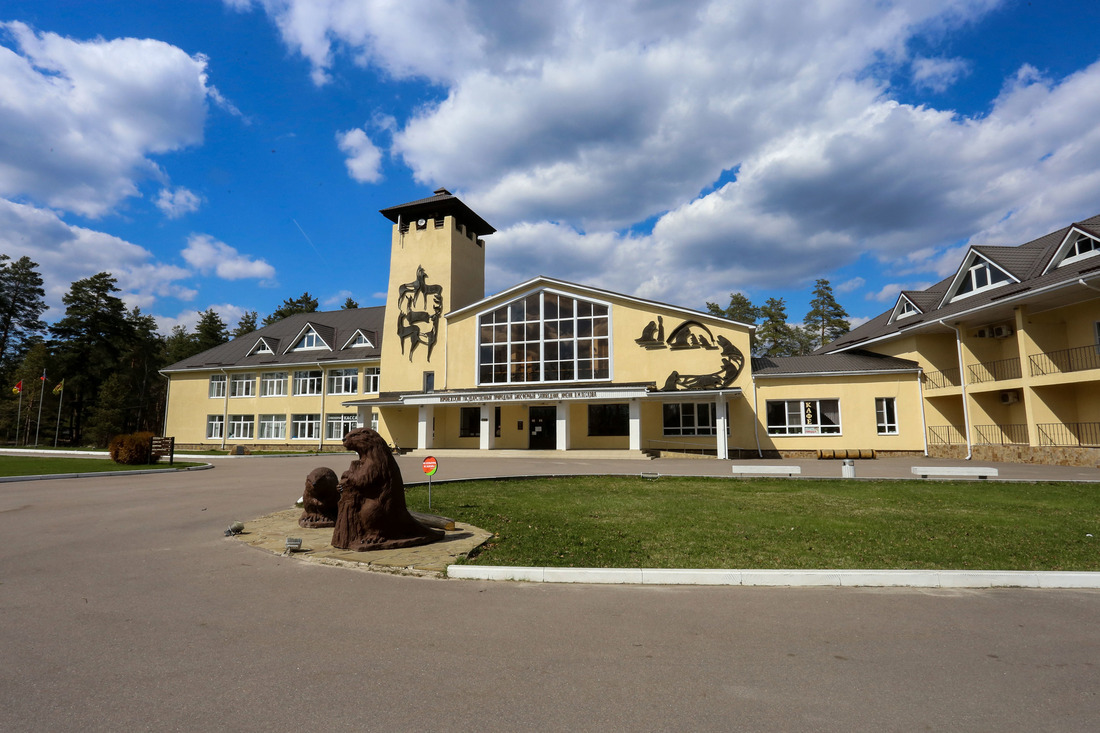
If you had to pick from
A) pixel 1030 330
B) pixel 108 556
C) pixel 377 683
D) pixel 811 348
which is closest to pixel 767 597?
pixel 377 683

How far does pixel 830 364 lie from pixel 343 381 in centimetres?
3069

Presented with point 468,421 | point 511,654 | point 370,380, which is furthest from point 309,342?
Answer: point 511,654

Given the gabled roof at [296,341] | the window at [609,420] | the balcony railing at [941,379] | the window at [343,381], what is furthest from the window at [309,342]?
the balcony railing at [941,379]

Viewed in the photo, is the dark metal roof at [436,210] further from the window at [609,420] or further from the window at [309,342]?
the window at [609,420]

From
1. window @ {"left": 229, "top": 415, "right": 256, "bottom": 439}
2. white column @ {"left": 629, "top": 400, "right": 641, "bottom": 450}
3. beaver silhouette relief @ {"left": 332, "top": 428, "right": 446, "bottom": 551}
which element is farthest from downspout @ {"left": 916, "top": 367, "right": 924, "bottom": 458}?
window @ {"left": 229, "top": 415, "right": 256, "bottom": 439}

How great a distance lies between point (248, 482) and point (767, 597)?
617 inches

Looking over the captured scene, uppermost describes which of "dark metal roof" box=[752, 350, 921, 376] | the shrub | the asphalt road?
"dark metal roof" box=[752, 350, 921, 376]

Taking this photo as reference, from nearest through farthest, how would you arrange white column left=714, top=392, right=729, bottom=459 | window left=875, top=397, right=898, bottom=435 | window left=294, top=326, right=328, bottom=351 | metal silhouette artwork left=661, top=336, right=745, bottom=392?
1. window left=875, top=397, right=898, bottom=435
2. white column left=714, top=392, right=729, bottom=459
3. metal silhouette artwork left=661, top=336, right=745, bottom=392
4. window left=294, top=326, right=328, bottom=351

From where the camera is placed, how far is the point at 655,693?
367 centimetres

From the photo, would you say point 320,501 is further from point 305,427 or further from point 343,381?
point 305,427

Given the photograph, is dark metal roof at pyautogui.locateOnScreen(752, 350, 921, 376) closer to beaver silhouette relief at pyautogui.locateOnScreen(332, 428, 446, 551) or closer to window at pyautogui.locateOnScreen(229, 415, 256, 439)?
beaver silhouette relief at pyautogui.locateOnScreen(332, 428, 446, 551)

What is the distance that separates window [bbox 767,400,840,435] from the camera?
1114 inches

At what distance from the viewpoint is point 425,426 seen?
32.2 meters

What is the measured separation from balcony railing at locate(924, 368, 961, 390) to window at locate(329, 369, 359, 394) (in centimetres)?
3373
